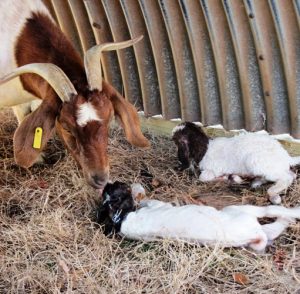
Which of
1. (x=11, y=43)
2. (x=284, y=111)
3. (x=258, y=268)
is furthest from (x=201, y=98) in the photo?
(x=258, y=268)

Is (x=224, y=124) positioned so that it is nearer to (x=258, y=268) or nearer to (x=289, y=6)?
(x=289, y=6)

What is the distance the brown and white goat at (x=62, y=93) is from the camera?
482 cm

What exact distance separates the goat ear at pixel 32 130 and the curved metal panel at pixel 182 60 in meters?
2.00

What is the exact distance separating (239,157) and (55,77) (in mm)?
1861

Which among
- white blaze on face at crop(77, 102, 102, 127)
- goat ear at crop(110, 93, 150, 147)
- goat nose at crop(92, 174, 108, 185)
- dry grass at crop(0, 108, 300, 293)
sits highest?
white blaze on face at crop(77, 102, 102, 127)

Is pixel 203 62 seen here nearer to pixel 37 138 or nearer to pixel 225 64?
pixel 225 64

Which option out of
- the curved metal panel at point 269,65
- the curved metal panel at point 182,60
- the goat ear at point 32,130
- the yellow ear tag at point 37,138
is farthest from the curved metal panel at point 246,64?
the yellow ear tag at point 37,138

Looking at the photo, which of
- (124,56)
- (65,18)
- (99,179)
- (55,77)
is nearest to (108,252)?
(99,179)

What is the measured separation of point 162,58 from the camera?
6855mm

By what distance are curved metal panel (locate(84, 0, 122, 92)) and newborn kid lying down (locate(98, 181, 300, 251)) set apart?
2.43 metres

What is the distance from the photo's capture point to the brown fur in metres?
4.82

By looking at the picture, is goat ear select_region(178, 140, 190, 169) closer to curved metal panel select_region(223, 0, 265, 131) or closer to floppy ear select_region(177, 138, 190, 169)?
floppy ear select_region(177, 138, 190, 169)

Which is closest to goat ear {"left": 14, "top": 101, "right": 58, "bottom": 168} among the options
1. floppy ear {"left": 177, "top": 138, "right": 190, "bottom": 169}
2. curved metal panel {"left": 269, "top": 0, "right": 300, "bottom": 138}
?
floppy ear {"left": 177, "top": 138, "right": 190, "bottom": 169}

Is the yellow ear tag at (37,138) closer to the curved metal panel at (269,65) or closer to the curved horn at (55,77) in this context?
the curved horn at (55,77)
